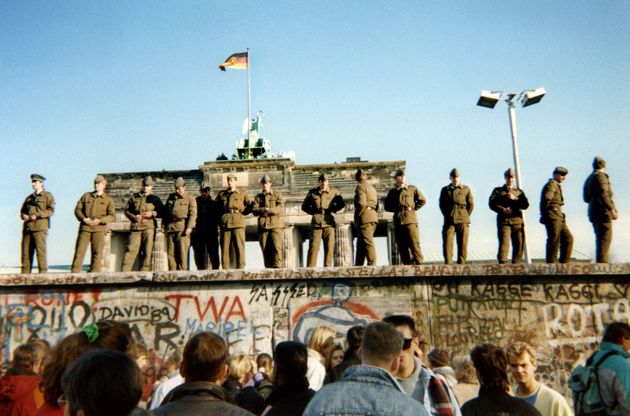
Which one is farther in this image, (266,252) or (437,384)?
(266,252)

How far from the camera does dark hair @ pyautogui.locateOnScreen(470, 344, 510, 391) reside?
4.45m

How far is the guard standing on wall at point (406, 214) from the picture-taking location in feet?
37.9

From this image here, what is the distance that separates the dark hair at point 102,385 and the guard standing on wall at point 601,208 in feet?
34.6

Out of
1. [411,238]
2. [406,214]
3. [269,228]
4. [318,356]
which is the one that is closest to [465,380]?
[318,356]

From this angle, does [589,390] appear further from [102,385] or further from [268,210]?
[268,210]

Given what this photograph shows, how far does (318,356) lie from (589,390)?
2578 mm

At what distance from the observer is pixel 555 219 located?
37.4ft

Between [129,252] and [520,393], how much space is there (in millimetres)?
9163

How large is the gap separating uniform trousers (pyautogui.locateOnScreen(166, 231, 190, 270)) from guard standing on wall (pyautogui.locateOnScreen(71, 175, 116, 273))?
1.31 metres

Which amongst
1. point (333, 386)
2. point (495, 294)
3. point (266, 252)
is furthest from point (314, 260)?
point (333, 386)

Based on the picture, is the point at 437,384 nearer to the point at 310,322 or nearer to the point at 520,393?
the point at 520,393

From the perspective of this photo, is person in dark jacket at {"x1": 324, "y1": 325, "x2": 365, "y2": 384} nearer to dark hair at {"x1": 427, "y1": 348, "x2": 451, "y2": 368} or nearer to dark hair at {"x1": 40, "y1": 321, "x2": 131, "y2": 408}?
dark hair at {"x1": 427, "y1": 348, "x2": 451, "y2": 368}

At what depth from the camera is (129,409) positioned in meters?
2.30

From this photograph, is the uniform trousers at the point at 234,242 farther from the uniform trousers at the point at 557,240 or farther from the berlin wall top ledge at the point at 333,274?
the uniform trousers at the point at 557,240
